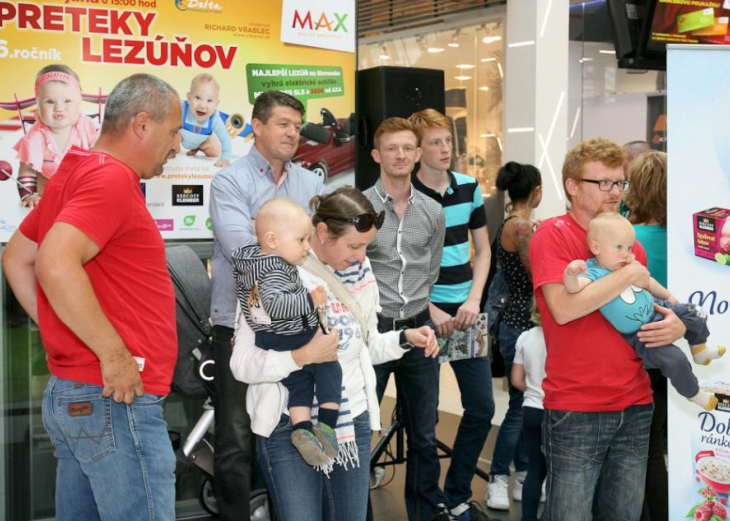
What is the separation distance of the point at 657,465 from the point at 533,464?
1.94ft

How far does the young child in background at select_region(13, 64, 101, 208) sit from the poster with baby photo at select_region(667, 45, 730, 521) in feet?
7.95

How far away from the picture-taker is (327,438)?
232 cm

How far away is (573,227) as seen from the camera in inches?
110

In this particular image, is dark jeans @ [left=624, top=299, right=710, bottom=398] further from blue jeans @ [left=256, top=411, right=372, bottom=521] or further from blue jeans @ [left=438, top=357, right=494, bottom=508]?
blue jeans @ [left=438, top=357, right=494, bottom=508]

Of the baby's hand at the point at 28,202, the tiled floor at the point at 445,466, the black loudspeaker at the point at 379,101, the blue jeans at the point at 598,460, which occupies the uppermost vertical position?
the black loudspeaker at the point at 379,101

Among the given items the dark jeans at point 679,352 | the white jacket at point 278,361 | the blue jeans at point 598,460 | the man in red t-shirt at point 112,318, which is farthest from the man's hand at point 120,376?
the dark jeans at point 679,352

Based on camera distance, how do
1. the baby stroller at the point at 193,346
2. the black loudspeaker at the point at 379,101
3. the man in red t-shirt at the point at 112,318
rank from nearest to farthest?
the man in red t-shirt at the point at 112,318 < the baby stroller at the point at 193,346 < the black loudspeaker at the point at 379,101

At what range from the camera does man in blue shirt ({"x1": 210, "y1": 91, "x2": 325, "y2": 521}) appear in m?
3.35

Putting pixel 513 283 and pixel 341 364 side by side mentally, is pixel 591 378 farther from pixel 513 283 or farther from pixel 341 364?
pixel 513 283

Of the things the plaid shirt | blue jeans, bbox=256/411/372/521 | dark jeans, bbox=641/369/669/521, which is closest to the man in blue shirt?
the plaid shirt

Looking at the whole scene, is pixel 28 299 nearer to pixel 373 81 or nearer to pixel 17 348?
pixel 17 348

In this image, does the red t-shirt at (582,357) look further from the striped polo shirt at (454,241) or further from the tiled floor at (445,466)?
the tiled floor at (445,466)

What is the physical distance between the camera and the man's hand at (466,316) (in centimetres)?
394

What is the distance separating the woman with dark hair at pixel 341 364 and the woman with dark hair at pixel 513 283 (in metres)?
1.64
